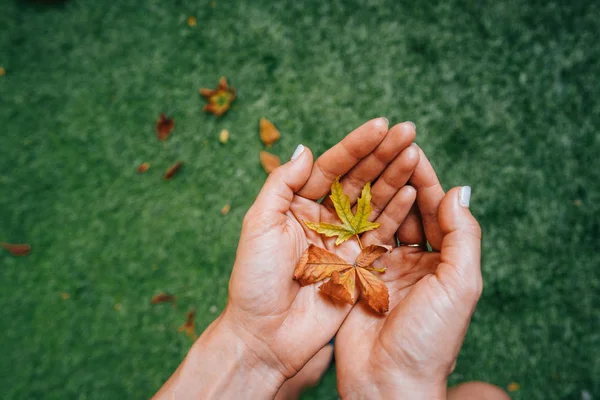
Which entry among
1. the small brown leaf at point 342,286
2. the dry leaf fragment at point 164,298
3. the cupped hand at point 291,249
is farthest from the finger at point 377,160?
the dry leaf fragment at point 164,298

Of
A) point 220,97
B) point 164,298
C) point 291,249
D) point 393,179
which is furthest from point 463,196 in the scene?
point 164,298

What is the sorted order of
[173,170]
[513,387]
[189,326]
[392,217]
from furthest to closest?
[173,170]
[189,326]
[513,387]
[392,217]

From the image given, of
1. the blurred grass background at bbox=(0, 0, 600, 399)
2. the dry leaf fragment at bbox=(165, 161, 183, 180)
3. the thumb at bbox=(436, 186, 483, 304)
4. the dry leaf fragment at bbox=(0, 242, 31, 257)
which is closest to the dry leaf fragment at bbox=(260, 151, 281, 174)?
the blurred grass background at bbox=(0, 0, 600, 399)

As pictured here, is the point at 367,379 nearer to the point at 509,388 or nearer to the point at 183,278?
the point at 509,388

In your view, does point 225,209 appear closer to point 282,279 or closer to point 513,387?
point 282,279

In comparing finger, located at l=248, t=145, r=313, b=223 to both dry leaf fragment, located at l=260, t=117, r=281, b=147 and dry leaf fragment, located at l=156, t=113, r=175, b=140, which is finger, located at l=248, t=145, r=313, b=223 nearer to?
dry leaf fragment, located at l=260, t=117, r=281, b=147

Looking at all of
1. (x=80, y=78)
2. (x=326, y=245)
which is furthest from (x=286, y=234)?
(x=80, y=78)
